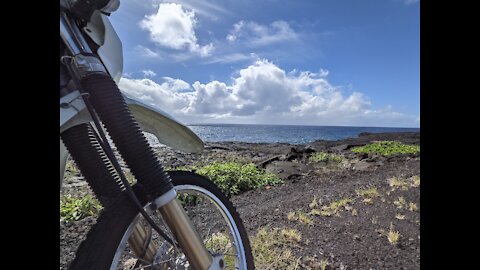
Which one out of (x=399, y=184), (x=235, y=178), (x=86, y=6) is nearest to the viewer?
→ (x=86, y=6)

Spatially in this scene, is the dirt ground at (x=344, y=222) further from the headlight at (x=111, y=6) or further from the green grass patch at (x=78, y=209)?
the headlight at (x=111, y=6)

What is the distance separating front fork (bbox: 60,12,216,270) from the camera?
1274 mm

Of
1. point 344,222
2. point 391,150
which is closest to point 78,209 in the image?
point 344,222

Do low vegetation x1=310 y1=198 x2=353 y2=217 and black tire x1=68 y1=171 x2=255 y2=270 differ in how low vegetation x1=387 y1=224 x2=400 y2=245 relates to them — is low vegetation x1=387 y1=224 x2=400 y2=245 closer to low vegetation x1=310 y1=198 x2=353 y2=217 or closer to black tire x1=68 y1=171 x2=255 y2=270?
low vegetation x1=310 y1=198 x2=353 y2=217

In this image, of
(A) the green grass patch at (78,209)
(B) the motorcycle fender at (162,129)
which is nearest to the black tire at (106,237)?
(B) the motorcycle fender at (162,129)

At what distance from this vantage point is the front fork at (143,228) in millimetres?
1274

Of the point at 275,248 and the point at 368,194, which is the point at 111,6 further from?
the point at 368,194

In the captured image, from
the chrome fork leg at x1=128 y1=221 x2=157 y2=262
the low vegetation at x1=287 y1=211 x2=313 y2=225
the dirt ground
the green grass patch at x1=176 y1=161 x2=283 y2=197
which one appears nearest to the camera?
the chrome fork leg at x1=128 y1=221 x2=157 y2=262

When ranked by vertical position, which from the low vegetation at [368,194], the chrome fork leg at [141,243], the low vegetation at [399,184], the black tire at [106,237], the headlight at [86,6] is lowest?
the low vegetation at [368,194]

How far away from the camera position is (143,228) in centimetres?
155

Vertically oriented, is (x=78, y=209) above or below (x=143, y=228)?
below

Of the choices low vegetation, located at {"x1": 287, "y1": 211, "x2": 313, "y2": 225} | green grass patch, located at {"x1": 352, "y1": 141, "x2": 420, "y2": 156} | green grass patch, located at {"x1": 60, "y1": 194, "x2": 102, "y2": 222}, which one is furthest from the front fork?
green grass patch, located at {"x1": 352, "y1": 141, "x2": 420, "y2": 156}
